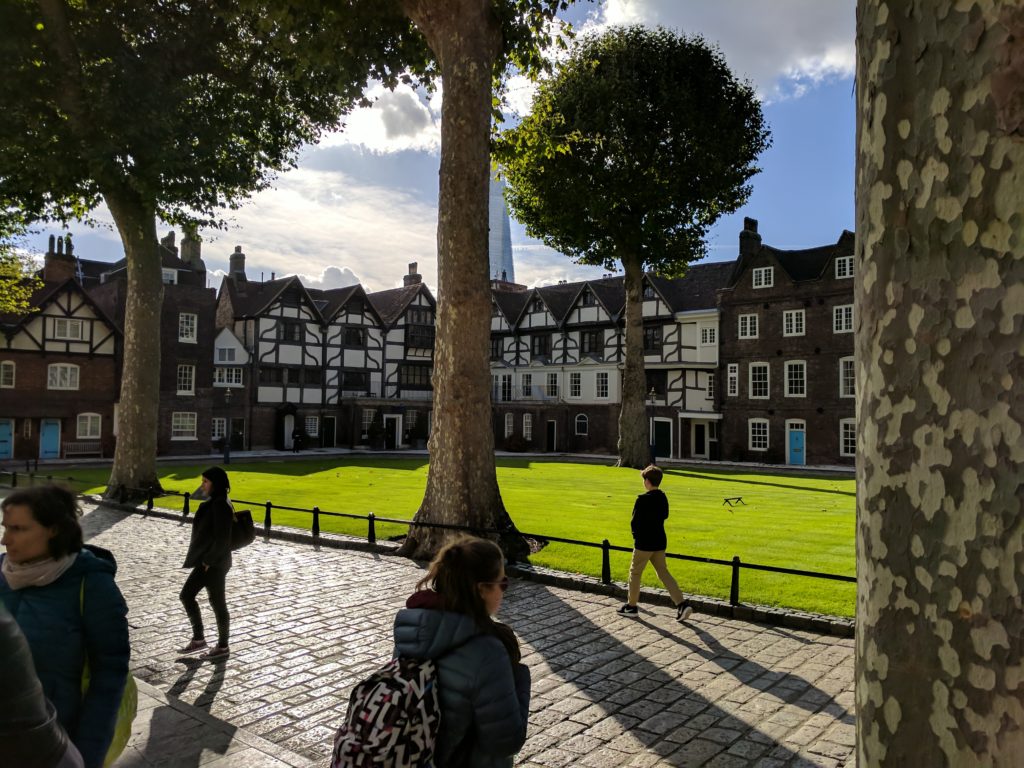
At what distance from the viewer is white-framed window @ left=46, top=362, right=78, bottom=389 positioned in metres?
36.6

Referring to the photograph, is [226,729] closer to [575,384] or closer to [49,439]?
[49,439]

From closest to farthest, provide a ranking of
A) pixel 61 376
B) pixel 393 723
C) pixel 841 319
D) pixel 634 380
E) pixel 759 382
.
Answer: pixel 393 723, pixel 634 380, pixel 61 376, pixel 841 319, pixel 759 382

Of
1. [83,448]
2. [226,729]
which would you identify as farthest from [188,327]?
[226,729]

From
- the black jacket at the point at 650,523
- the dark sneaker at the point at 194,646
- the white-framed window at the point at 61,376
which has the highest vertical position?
the white-framed window at the point at 61,376

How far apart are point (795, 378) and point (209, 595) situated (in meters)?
37.5

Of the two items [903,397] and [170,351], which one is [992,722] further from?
[170,351]

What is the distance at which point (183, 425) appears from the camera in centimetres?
4053

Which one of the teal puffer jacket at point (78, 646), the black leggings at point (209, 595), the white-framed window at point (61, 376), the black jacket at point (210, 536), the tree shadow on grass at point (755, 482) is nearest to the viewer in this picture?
the teal puffer jacket at point (78, 646)

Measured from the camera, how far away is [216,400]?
44.2 meters

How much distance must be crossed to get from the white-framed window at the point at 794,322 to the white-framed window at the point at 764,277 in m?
1.94

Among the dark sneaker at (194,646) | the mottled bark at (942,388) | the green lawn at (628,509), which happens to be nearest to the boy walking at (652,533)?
the green lawn at (628,509)

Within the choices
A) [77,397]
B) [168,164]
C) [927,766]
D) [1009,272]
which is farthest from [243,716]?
[77,397]

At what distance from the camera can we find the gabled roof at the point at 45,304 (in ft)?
115

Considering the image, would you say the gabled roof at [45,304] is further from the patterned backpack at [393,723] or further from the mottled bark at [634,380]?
the patterned backpack at [393,723]
